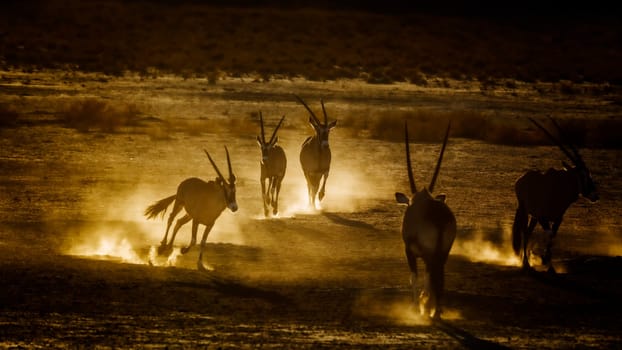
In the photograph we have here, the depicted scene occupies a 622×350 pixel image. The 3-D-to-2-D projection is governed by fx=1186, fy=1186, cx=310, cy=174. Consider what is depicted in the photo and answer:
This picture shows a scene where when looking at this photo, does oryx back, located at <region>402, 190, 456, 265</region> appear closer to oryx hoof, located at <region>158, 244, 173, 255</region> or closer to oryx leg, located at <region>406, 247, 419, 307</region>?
oryx leg, located at <region>406, 247, 419, 307</region>

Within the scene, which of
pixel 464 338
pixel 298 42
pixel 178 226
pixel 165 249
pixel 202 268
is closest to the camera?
pixel 464 338

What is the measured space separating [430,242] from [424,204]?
0.51 metres

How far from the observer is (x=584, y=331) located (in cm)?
1247

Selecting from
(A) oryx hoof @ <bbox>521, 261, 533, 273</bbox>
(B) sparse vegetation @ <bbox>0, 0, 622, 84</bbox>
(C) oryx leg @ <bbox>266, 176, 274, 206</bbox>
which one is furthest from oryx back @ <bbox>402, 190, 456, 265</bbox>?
(B) sparse vegetation @ <bbox>0, 0, 622, 84</bbox>

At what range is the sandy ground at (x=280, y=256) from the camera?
1221 cm

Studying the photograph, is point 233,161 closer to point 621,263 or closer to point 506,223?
point 506,223

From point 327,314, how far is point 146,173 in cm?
1321

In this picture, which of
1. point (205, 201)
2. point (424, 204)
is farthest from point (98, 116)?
point (424, 204)

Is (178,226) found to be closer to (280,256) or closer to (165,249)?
(165,249)

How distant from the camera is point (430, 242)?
41.6ft

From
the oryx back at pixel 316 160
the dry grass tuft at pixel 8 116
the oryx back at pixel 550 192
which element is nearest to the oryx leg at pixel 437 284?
the oryx back at pixel 550 192

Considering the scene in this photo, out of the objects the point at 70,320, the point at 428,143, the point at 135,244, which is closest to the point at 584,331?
the point at 70,320

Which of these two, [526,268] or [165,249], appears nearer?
[526,268]

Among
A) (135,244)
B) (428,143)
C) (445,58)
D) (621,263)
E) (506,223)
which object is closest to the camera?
(621,263)
